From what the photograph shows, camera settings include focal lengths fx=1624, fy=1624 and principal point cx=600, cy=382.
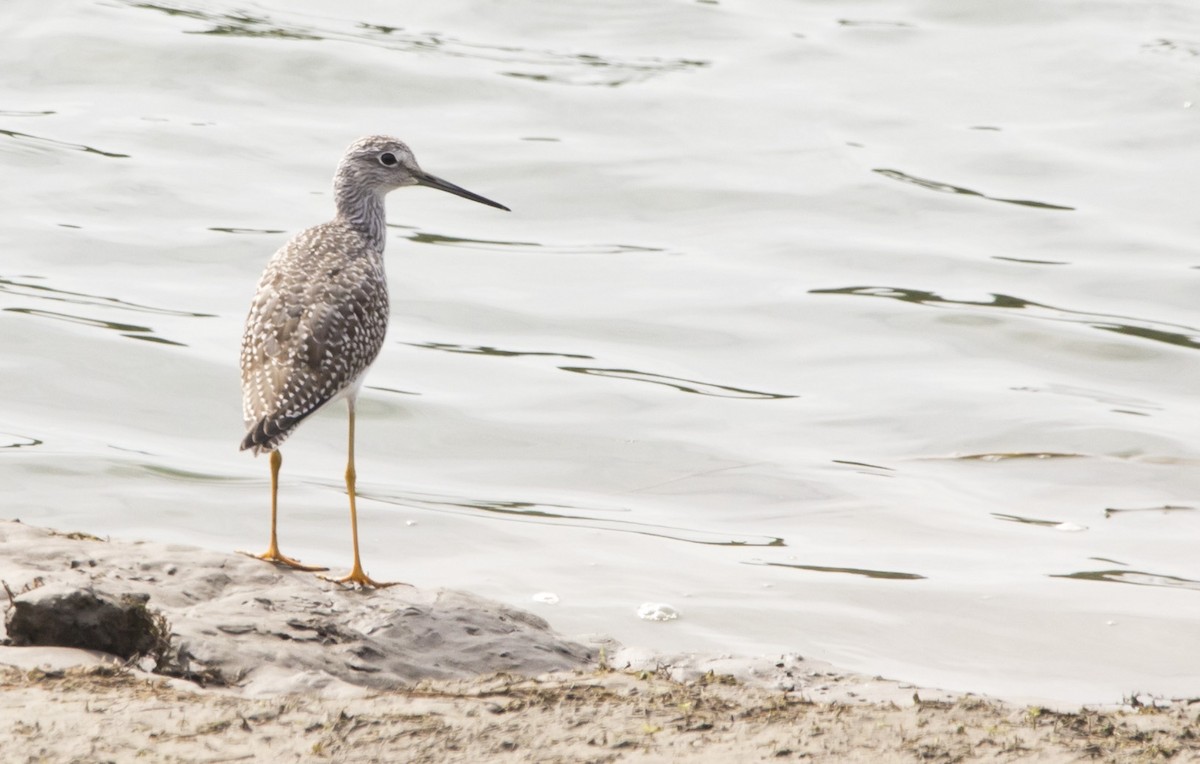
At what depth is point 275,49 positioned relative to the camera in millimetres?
19422

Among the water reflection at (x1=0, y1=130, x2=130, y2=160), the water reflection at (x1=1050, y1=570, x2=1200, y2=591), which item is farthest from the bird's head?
the water reflection at (x1=0, y1=130, x2=130, y2=160)

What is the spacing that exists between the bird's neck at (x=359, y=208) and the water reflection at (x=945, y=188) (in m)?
8.16

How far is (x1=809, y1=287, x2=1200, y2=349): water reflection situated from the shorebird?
19.8 ft

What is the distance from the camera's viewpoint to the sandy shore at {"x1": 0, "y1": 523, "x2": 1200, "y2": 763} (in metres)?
4.82

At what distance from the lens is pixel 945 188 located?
1609 cm

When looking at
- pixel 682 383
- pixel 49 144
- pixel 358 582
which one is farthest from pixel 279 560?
pixel 49 144

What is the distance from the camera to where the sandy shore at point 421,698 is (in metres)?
4.82

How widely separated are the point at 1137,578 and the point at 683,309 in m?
5.37

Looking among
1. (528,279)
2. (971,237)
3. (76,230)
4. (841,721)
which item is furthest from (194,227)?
(841,721)

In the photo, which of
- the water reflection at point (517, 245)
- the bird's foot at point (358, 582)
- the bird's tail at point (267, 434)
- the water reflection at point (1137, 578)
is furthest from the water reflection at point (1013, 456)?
the bird's tail at point (267, 434)

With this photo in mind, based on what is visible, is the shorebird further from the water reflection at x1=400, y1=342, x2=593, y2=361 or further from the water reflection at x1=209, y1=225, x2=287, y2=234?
the water reflection at x1=209, y1=225, x2=287, y2=234

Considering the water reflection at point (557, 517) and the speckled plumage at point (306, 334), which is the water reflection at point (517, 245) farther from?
the speckled plumage at point (306, 334)

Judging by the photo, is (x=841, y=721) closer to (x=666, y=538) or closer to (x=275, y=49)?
(x=666, y=538)

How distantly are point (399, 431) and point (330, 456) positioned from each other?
0.63 meters
